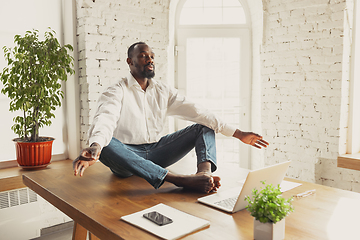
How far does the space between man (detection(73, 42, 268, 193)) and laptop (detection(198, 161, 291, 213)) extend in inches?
3.6

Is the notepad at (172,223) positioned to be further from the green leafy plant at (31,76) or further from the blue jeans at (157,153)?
the green leafy plant at (31,76)

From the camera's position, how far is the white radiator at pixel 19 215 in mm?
2320

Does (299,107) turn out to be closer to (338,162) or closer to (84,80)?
(338,162)

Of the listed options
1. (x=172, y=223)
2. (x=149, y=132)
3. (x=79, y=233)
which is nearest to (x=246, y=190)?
(x=172, y=223)

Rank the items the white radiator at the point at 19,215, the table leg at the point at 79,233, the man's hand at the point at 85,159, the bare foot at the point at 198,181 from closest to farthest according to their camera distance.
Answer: the man's hand at the point at 85,159, the bare foot at the point at 198,181, the table leg at the point at 79,233, the white radiator at the point at 19,215

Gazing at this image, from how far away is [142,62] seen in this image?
2.14 metres

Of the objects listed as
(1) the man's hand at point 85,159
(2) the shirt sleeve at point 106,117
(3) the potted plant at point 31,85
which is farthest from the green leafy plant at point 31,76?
(1) the man's hand at point 85,159

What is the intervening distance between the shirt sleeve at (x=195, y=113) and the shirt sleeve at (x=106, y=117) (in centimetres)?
37

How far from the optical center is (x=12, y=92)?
2385 millimetres

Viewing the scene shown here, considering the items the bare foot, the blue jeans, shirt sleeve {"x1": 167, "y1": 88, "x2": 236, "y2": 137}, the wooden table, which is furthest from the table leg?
shirt sleeve {"x1": 167, "y1": 88, "x2": 236, "y2": 137}

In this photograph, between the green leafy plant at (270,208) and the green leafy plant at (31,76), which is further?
the green leafy plant at (31,76)

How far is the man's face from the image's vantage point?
2.14m

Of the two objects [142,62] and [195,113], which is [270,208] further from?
[142,62]

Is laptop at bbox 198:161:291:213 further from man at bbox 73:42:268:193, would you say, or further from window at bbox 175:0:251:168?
window at bbox 175:0:251:168
